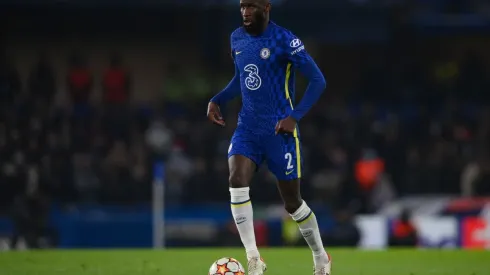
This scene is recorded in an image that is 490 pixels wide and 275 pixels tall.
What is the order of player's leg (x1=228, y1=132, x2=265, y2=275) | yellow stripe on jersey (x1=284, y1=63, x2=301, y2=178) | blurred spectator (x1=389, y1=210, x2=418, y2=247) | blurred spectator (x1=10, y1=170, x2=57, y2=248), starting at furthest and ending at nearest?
1. blurred spectator (x1=10, y1=170, x2=57, y2=248)
2. blurred spectator (x1=389, y1=210, x2=418, y2=247)
3. yellow stripe on jersey (x1=284, y1=63, x2=301, y2=178)
4. player's leg (x1=228, y1=132, x2=265, y2=275)

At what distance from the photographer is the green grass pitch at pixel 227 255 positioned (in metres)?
11.6

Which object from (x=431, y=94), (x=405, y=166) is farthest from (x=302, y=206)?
(x=431, y=94)

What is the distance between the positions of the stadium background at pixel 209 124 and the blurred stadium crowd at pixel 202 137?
0.13 feet

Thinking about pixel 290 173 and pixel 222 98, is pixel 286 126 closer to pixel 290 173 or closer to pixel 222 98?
pixel 290 173

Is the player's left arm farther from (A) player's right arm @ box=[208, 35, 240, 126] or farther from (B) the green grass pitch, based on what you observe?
(B) the green grass pitch

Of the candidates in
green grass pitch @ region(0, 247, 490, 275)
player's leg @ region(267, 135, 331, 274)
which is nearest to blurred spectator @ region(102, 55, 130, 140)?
green grass pitch @ region(0, 247, 490, 275)

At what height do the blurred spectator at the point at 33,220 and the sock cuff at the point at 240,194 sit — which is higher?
the sock cuff at the point at 240,194

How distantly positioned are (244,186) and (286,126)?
0.62 m

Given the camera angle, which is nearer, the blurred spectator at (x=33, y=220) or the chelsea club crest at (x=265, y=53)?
the chelsea club crest at (x=265, y=53)

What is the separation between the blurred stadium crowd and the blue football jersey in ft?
39.9

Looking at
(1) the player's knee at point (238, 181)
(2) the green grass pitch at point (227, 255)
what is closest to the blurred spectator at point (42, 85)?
(2) the green grass pitch at point (227, 255)

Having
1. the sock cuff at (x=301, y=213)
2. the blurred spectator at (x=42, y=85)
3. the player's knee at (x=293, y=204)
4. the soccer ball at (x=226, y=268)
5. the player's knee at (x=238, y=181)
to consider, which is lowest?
the soccer ball at (x=226, y=268)

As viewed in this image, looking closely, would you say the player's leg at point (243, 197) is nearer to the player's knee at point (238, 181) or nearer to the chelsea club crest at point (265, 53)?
the player's knee at point (238, 181)

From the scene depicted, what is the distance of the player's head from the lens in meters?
9.52
